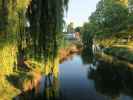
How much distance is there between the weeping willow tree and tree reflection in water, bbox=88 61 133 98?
22.2ft

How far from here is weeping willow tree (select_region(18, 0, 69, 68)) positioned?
19297 mm

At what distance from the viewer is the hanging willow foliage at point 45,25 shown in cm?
1930

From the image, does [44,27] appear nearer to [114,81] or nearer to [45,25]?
[45,25]

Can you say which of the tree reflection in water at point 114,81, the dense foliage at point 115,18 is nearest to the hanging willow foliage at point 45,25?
the tree reflection in water at point 114,81

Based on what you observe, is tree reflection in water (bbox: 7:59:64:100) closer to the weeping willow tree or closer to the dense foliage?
the weeping willow tree

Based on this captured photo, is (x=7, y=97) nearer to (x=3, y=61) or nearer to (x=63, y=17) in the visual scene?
(x=3, y=61)

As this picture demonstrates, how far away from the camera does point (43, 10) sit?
19.5 m

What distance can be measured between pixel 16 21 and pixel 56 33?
4442 millimetres

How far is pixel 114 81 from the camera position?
2762cm

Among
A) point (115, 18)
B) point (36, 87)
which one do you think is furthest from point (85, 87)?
point (115, 18)

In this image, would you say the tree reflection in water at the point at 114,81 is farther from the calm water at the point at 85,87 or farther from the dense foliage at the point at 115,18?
the dense foliage at the point at 115,18

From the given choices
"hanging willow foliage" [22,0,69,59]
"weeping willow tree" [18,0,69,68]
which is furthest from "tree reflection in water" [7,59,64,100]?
"hanging willow foliage" [22,0,69,59]

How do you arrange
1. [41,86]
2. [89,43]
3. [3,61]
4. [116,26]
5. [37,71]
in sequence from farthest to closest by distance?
[89,43] → [116,26] → [37,71] → [41,86] → [3,61]

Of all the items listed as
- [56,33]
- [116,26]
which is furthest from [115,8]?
[56,33]
